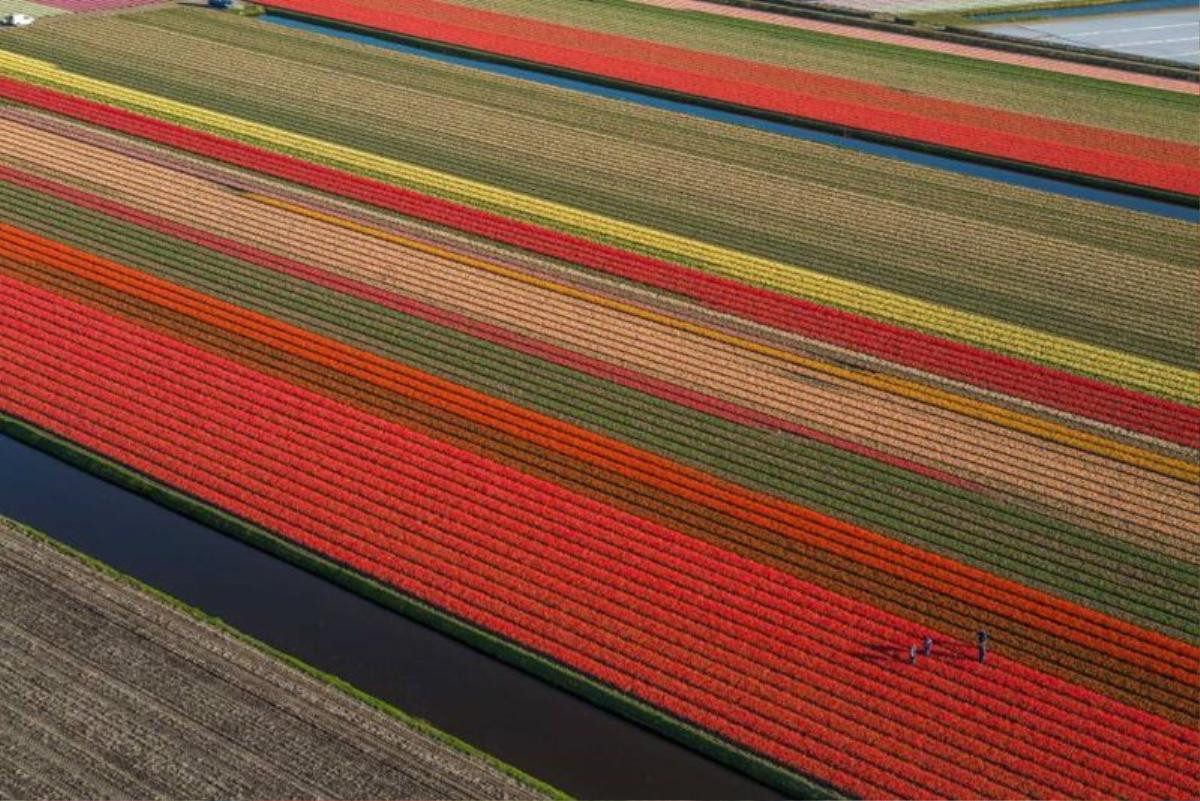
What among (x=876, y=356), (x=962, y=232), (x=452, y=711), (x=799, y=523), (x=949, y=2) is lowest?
(x=452, y=711)

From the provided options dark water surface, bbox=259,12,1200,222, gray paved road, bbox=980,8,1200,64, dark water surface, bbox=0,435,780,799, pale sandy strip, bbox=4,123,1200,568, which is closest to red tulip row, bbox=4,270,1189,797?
dark water surface, bbox=0,435,780,799

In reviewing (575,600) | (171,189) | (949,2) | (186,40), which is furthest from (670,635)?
(949,2)

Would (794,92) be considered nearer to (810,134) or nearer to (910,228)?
(810,134)

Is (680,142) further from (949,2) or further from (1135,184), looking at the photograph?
(949,2)

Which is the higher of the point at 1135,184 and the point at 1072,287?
the point at 1135,184

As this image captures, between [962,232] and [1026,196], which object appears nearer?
[962,232]

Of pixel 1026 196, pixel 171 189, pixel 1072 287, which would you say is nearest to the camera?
pixel 1072 287

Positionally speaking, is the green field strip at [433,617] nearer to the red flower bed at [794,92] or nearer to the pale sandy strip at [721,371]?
Answer: the pale sandy strip at [721,371]
